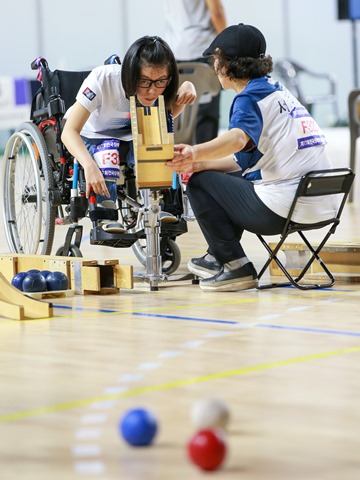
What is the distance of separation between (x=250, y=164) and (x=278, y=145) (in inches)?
4.8

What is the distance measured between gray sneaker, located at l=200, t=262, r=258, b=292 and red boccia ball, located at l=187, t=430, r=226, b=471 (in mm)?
2039

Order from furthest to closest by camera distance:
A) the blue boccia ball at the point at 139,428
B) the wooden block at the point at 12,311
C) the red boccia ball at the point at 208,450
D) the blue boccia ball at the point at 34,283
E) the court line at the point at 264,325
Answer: the blue boccia ball at the point at 34,283
the wooden block at the point at 12,311
the court line at the point at 264,325
the blue boccia ball at the point at 139,428
the red boccia ball at the point at 208,450

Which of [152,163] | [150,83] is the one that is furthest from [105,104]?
[152,163]

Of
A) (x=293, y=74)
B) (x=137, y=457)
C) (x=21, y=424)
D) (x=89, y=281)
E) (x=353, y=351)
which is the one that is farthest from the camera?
(x=293, y=74)

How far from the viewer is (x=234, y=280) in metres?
3.68

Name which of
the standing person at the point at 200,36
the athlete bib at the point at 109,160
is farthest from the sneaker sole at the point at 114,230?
the standing person at the point at 200,36

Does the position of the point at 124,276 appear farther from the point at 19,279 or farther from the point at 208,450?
the point at 208,450

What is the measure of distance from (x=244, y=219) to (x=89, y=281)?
1.92ft

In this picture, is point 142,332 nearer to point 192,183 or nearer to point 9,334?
point 9,334

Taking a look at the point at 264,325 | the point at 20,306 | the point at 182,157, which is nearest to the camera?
the point at 264,325

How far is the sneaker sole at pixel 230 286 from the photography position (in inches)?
145

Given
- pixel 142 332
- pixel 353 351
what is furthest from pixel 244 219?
pixel 353 351

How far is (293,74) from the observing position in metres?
13.6

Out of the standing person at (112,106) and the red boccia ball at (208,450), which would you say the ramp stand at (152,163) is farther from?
the red boccia ball at (208,450)
